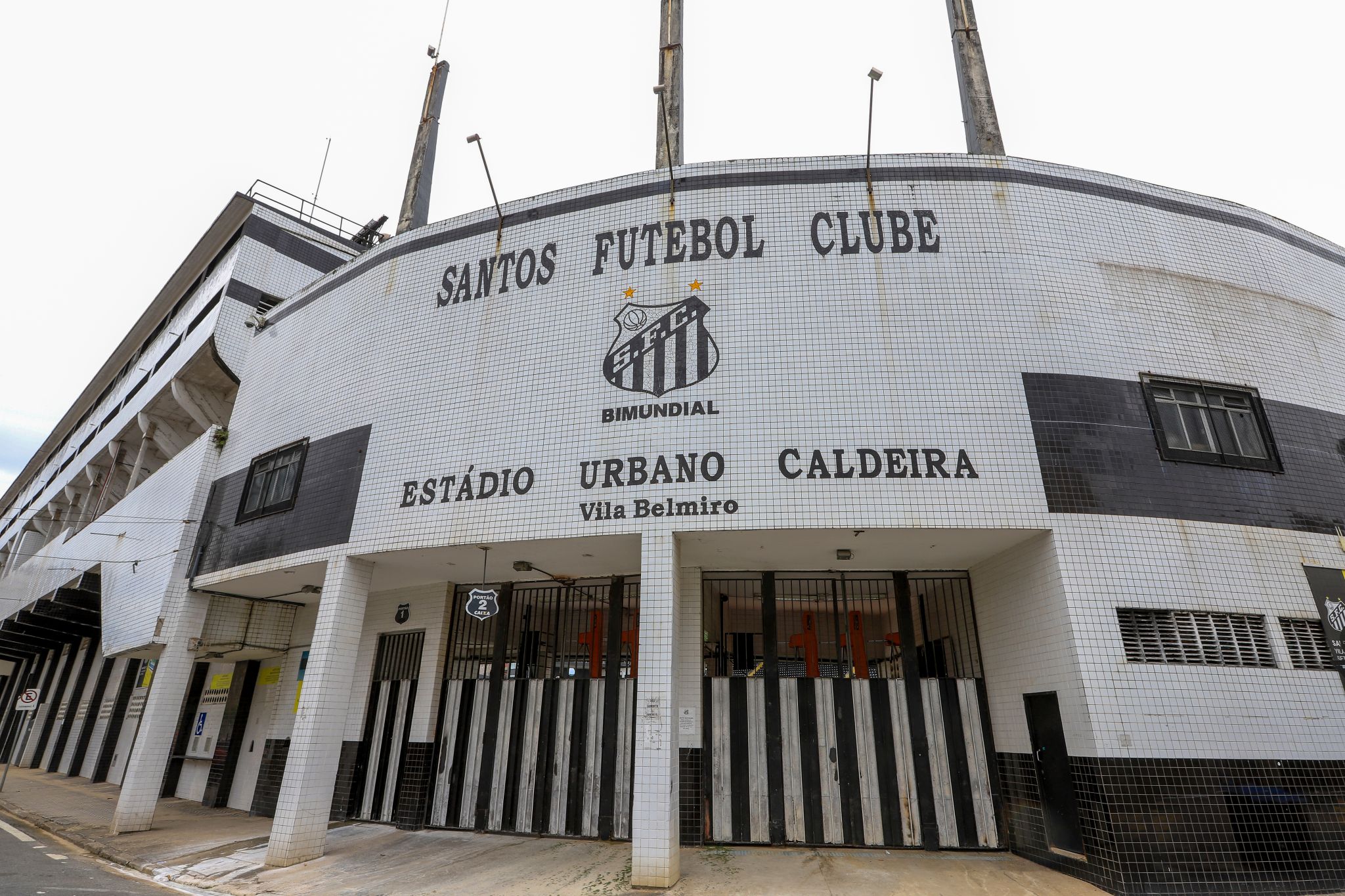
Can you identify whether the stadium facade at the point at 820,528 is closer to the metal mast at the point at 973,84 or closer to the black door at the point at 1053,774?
the black door at the point at 1053,774

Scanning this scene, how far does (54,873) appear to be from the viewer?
28.6 feet

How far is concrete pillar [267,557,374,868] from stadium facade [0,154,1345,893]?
63mm

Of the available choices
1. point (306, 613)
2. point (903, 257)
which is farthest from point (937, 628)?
point (306, 613)

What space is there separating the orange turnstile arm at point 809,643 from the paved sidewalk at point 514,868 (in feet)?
7.99

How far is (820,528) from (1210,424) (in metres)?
5.89

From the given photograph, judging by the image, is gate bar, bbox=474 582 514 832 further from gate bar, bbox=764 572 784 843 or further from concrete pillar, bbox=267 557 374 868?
gate bar, bbox=764 572 784 843

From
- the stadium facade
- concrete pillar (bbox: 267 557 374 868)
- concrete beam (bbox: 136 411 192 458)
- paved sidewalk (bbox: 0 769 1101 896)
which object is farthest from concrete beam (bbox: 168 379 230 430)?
paved sidewalk (bbox: 0 769 1101 896)

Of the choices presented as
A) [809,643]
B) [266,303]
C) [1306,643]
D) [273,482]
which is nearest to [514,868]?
[809,643]

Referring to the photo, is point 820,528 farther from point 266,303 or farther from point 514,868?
point 266,303

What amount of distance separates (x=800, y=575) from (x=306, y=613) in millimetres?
11030

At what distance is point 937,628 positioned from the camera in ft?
35.5

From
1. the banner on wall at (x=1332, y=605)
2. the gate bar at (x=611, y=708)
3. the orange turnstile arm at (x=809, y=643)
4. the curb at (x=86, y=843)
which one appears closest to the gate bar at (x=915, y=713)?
the orange turnstile arm at (x=809, y=643)

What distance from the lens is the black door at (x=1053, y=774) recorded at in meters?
8.15

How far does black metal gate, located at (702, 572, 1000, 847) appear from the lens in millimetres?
9531
